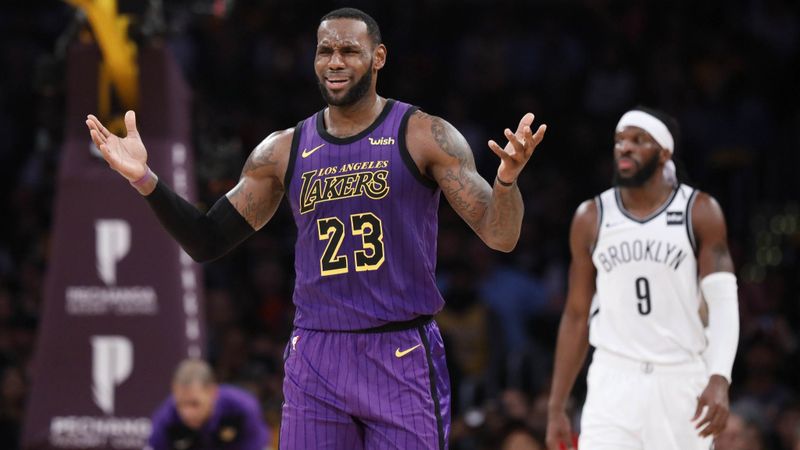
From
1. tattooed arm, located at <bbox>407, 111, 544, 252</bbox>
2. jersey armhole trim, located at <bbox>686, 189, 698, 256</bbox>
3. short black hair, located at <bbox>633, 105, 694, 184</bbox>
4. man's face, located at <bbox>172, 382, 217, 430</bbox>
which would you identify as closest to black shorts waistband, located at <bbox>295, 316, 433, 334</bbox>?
tattooed arm, located at <bbox>407, 111, 544, 252</bbox>

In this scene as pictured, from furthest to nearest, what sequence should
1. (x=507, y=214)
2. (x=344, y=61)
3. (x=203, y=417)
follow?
(x=203, y=417)
(x=344, y=61)
(x=507, y=214)

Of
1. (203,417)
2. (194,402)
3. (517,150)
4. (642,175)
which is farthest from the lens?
(203,417)

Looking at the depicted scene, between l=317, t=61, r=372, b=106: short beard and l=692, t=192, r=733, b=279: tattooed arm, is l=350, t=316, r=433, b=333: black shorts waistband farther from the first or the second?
l=692, t=192, r=733, b=279: tattooed arm

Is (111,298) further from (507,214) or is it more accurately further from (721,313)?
(507,214)

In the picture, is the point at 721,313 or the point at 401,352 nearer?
the point at 401,352

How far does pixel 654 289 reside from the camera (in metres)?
6.34

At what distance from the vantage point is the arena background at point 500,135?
35.9ft

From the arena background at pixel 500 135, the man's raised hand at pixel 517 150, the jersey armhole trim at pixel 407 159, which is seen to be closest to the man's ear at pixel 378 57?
the jersey armhole trim at pixel 407 159

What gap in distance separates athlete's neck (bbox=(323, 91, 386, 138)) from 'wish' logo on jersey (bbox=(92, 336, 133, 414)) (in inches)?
155

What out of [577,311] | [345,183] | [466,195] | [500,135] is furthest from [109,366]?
[500,135]

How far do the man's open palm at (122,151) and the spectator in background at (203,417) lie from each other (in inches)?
135

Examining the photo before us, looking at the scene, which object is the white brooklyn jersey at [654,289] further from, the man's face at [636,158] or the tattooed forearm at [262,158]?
the tattooed forearm at [262,158]

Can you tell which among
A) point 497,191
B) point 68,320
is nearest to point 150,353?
point 68,320

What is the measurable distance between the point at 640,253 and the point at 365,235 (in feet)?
6.67
